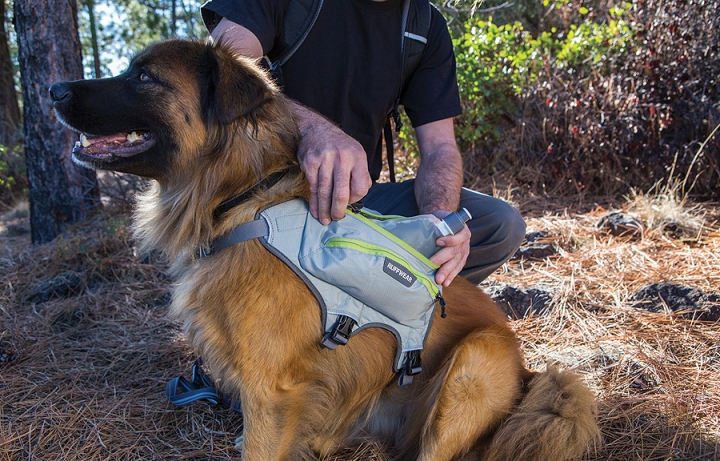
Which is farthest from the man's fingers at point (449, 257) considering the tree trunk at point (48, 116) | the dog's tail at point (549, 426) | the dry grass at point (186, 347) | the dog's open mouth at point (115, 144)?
the tree trunk at point (48, 116)

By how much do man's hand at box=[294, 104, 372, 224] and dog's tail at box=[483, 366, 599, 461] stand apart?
44.9 inches

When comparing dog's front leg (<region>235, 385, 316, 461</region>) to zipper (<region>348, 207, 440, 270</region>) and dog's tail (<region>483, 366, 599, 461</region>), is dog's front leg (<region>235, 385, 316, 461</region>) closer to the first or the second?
zipper (<region>348, 207, 440, 270</region>)

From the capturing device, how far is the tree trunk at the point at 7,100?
10023mm

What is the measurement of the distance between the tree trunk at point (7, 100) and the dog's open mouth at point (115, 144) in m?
9.34

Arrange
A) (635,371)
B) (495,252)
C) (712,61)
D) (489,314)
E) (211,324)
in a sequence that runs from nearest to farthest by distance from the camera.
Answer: (211,324), (489,314), (635,371), (495,252), (712,61)

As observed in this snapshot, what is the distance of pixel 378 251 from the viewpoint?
2102 mm

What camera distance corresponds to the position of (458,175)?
311cm

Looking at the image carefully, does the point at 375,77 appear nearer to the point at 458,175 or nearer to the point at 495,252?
the point at 458,175

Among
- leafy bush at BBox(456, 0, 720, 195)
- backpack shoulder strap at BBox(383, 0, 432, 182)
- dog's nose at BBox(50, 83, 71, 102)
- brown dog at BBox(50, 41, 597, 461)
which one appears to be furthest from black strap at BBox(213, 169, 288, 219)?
leafy bush at BBox(456, 0, 720, 195)

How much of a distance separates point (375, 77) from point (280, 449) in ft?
7.16

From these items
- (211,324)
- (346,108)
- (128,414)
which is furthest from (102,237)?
(211,324)

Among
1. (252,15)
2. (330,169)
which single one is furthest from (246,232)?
(252,15)

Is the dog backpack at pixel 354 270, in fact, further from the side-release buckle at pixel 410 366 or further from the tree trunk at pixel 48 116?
the tree trunk at pixel 48 116

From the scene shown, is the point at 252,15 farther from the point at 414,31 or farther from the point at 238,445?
the point at 238,445
